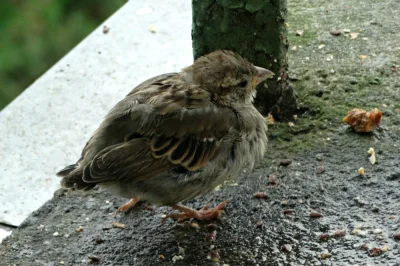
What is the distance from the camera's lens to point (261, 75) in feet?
15.6

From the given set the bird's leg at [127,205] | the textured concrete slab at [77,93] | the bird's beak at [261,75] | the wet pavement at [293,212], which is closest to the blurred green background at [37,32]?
the textured concrete slab at [77,93]

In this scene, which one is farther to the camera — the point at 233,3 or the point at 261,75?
the point at 233,3

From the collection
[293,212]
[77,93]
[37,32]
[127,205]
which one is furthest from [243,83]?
[37,32]

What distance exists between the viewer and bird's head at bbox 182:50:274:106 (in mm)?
4551

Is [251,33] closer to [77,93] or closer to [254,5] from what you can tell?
[254,5]

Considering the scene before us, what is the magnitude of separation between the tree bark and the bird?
47 centimetres

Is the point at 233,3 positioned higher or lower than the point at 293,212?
higher

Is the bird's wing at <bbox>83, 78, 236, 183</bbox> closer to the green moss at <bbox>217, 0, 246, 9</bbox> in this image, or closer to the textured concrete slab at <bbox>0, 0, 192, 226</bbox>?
the green moss at <bbox>217, 0, 246, 9</bbox>

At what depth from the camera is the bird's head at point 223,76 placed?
179 inches

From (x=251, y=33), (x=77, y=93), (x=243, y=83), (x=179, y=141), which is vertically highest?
(x=251, y=33)

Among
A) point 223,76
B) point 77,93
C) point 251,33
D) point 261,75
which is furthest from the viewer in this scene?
point 77,93

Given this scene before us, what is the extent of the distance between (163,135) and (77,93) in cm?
184

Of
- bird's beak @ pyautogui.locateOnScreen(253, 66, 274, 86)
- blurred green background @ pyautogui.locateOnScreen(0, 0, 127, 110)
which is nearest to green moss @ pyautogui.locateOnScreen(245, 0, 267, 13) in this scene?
bird's beak @ pyautogui.locateOnScreen(253, 66, 274, 86)

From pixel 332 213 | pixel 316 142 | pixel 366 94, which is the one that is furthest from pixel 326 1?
pixel 332 213
